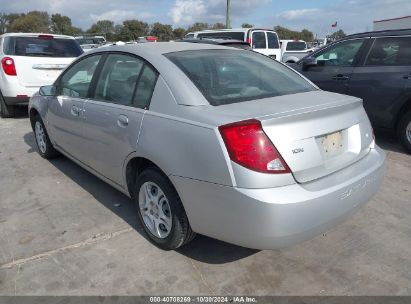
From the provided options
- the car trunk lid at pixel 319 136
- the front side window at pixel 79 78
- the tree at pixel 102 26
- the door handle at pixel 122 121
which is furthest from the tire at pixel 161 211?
the tree at pixel 102 26

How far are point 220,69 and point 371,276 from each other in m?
1.91

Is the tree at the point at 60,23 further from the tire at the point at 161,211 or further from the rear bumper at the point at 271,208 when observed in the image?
the rear bumper at the point at 271,208

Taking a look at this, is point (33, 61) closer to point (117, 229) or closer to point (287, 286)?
point (117, 229)

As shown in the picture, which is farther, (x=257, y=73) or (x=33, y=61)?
(x=33, y=61)

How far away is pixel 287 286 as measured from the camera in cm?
268

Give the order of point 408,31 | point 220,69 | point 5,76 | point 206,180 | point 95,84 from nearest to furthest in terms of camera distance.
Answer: point 206,180, point 220,69, point 95,84, point 408,31, point 5,76

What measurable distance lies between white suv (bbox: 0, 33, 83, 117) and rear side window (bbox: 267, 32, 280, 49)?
9583 mm

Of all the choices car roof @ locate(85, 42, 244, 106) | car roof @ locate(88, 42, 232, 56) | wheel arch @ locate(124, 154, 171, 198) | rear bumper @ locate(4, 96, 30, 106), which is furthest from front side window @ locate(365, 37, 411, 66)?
rear bumper @ locate(4, 96, 30, 106)

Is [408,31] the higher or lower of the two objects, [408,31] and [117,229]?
the higher

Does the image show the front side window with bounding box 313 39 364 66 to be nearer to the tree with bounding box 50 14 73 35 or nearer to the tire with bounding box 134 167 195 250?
the tire with bounding box 134 167 195 250

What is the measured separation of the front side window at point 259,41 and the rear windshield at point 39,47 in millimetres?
8452

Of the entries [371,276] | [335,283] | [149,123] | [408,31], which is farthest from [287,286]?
[408,31]

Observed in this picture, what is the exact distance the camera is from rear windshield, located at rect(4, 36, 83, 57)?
7551 millimetres

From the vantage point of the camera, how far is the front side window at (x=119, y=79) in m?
3.27
